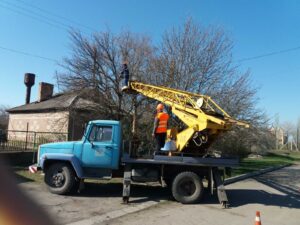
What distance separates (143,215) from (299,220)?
4.04 metres

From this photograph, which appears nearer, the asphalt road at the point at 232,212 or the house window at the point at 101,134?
the asphalt road at the point at 232,212

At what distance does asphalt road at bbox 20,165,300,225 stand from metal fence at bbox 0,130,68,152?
23.4ft

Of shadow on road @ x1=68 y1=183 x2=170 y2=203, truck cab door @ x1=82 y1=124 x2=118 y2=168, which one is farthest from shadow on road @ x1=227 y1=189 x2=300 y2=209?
truck cab door @ x1=82 y1=124 x2=118 y2=168

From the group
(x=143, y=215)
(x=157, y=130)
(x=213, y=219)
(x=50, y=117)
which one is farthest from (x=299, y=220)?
(x=50, y=117)

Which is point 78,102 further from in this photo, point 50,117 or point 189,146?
point 50,117

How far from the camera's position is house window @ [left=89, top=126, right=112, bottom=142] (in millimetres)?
11047

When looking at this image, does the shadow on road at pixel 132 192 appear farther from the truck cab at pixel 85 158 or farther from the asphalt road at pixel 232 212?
the asphalt road at pixel 232 212

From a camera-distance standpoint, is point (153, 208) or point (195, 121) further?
point (195, 121)

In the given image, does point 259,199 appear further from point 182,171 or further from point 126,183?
point 126,183

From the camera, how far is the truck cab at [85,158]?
10.8m

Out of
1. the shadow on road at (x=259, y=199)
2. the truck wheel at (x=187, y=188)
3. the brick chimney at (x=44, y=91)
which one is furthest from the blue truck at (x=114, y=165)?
the brick chimney at (x=44, y=91)

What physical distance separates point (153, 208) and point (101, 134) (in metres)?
2.82

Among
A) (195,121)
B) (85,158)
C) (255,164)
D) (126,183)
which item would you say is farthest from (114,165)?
(255,164)

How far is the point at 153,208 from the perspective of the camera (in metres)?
9.80
